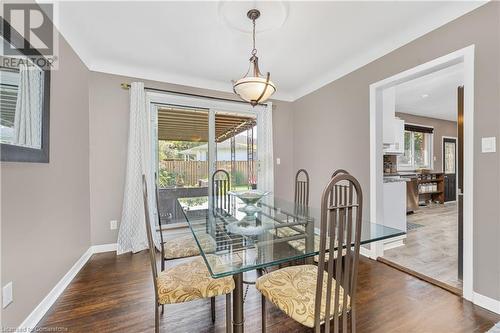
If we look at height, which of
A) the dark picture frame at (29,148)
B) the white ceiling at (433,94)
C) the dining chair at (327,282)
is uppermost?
the white ceiling at (433,94)

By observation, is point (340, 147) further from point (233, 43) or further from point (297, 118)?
point (233, 43)

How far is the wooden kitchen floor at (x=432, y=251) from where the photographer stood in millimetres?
A: 2387

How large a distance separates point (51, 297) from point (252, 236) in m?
1.82

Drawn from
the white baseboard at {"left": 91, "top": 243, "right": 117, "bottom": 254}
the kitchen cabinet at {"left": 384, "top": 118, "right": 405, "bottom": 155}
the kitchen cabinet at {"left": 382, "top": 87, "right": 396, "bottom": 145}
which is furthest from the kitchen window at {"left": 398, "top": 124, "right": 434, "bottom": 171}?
the white baseboard at {"left": 91, "top": 243, "right": 117, "bottom": 254}

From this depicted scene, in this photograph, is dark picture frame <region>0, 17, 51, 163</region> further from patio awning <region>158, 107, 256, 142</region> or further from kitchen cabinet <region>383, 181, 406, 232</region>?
kitchen cabinet <region>383, 181, 406, 232</region>

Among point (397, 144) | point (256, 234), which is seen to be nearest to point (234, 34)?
point (256, 234)

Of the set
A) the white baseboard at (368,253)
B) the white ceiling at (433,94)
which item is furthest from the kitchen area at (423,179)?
the white baseboard at (368,253)

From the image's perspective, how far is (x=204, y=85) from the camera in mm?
3588

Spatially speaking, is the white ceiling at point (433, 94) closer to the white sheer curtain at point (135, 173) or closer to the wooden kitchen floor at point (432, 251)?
the wooden kitchen floor at point (432, 251)

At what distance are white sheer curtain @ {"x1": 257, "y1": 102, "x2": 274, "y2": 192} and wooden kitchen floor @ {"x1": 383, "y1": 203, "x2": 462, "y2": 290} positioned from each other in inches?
78.3

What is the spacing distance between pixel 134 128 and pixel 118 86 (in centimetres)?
64

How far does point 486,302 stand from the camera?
1.79 m

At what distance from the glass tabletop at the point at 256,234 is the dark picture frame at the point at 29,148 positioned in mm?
1223

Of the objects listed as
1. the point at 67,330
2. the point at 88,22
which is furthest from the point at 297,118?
the point at 67,330
